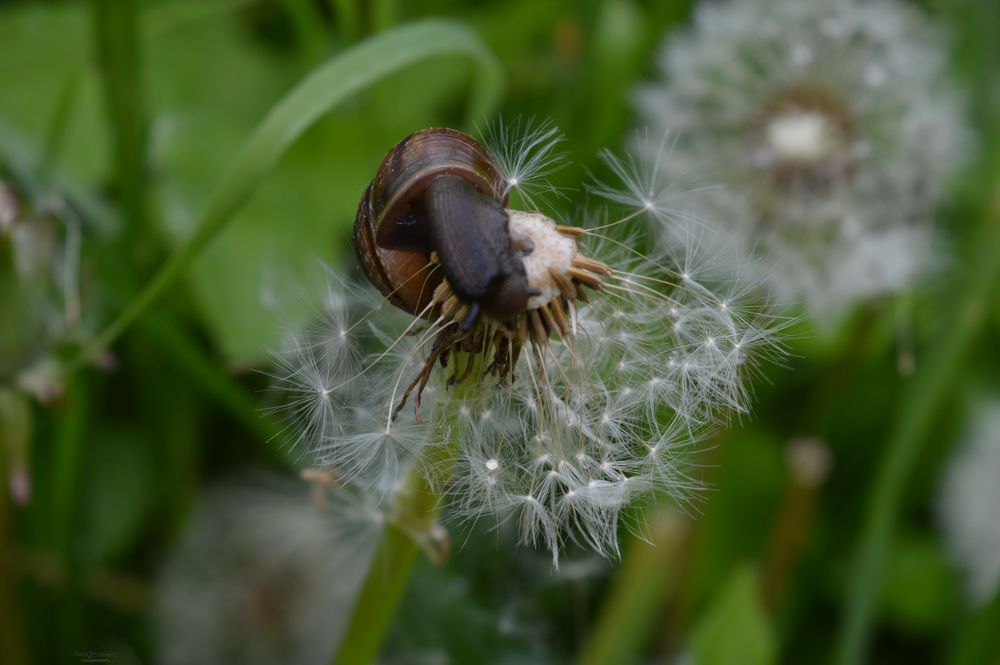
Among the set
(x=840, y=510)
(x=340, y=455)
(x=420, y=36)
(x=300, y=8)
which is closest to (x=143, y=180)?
(x=300, y=8)

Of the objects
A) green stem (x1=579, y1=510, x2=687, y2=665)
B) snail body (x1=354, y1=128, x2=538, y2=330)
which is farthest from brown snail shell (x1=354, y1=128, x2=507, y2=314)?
green stem (x1=579, y1=510, x2=687, y2=665)

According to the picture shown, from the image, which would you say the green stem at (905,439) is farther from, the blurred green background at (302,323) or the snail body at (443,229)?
the snail body at (443,229)

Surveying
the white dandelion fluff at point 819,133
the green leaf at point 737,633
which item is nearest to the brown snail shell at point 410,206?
the green leaf at point 737,633

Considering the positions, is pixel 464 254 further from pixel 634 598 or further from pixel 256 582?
pixel 256 582

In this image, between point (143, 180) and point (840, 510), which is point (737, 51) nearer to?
point (840, 510)

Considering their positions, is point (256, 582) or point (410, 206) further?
point (256, 582)

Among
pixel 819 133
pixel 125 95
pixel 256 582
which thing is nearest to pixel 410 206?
pixel 125 95
